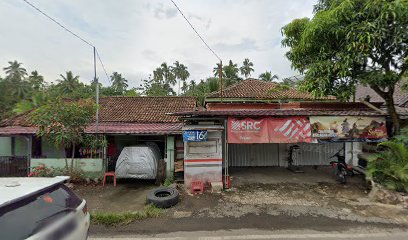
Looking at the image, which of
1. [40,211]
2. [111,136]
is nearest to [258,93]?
[111,136]

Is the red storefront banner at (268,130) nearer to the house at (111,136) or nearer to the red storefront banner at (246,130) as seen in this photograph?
the red storefront banner at (246,130)

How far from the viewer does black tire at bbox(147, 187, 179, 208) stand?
6.76 m

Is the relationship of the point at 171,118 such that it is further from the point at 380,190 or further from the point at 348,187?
the point at 380,190

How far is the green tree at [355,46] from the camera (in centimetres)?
683

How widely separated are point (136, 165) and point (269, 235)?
5.75 metres

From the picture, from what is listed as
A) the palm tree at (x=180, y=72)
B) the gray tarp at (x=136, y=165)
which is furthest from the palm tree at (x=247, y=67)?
the gray tarp at (x=136, y=165)

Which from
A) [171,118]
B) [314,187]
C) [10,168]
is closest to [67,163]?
[10,168]

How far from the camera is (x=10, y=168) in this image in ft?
35.5

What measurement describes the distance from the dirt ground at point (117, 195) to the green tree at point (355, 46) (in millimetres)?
7226

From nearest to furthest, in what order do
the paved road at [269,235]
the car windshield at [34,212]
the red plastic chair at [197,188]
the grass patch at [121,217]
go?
the car windshield at [34,212], the paved road at [269,235], the grass patch at [121,217], the red plastic chair at [197,188]

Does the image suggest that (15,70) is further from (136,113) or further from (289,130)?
(289,130)

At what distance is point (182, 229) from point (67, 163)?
7.13 meters

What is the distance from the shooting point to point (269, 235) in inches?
200

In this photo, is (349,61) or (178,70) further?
(178,70)
